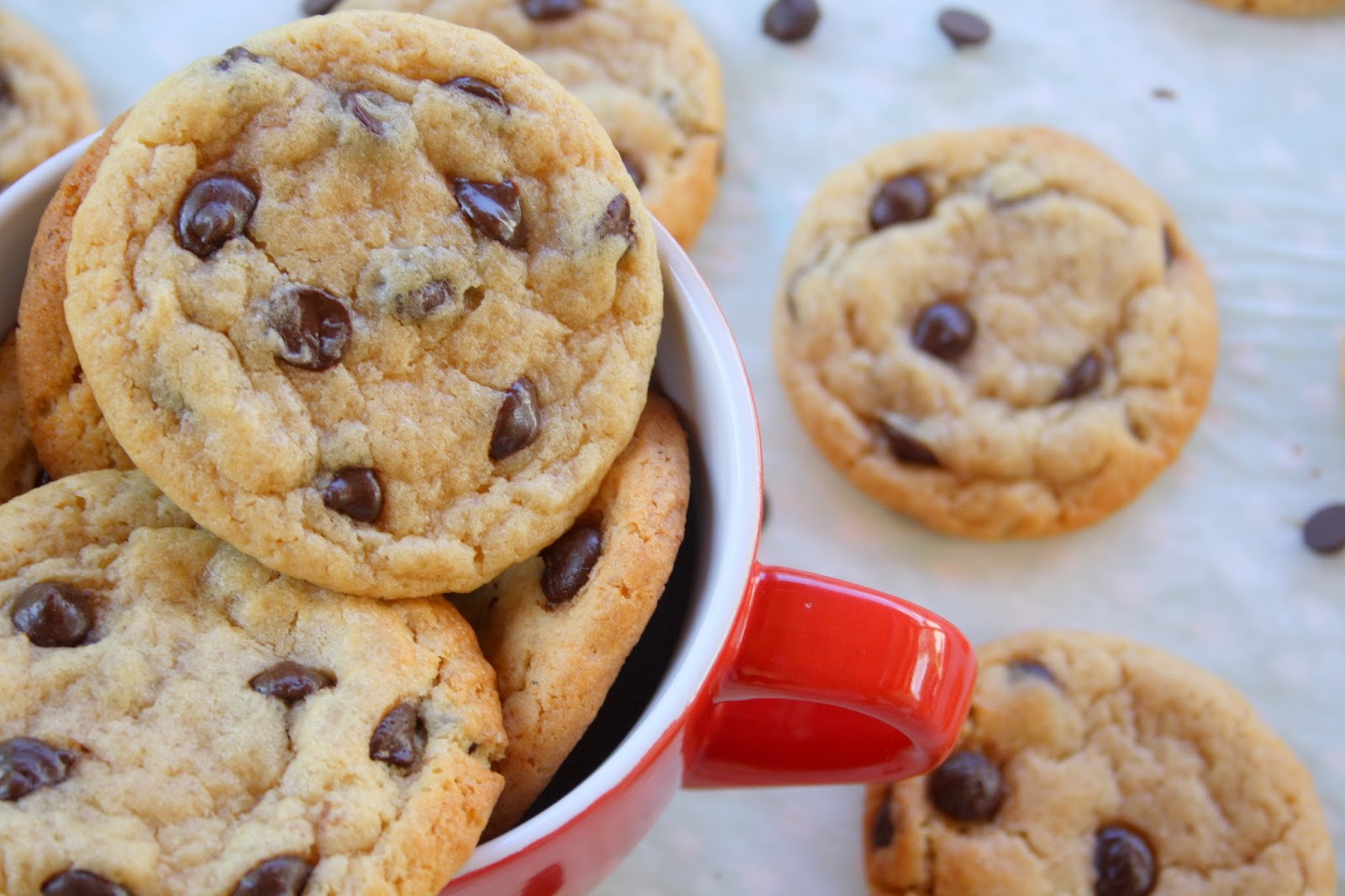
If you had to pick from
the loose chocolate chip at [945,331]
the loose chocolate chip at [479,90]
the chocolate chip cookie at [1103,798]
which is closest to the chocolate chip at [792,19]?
the loose chocolate chip at [945,331]

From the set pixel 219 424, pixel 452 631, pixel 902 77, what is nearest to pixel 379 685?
pixel 452 631

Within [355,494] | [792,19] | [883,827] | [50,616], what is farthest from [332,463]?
[792,19]

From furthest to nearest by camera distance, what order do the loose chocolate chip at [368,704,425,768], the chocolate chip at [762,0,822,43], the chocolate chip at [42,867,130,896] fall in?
the chocolate chip at [762,0,822,43] < the loose chocolate chip at [368,704,425,768] < the chocolate chip at [42,867,130,896]

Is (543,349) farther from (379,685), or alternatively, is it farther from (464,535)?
(379,685)

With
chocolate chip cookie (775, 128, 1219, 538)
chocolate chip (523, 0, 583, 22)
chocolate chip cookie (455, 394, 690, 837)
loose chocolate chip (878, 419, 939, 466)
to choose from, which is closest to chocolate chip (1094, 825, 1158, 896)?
chocolate chip cookie (775, 128, 1219, 538)

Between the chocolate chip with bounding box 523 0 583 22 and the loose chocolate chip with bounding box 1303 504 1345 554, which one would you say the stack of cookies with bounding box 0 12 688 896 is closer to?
the chocolate chip with bounding box 523 0 583 22

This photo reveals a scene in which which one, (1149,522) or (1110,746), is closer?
(1110,746)

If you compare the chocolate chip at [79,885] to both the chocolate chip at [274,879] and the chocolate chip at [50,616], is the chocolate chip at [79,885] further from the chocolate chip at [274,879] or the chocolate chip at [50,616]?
the chocolate chip at [50,616]
